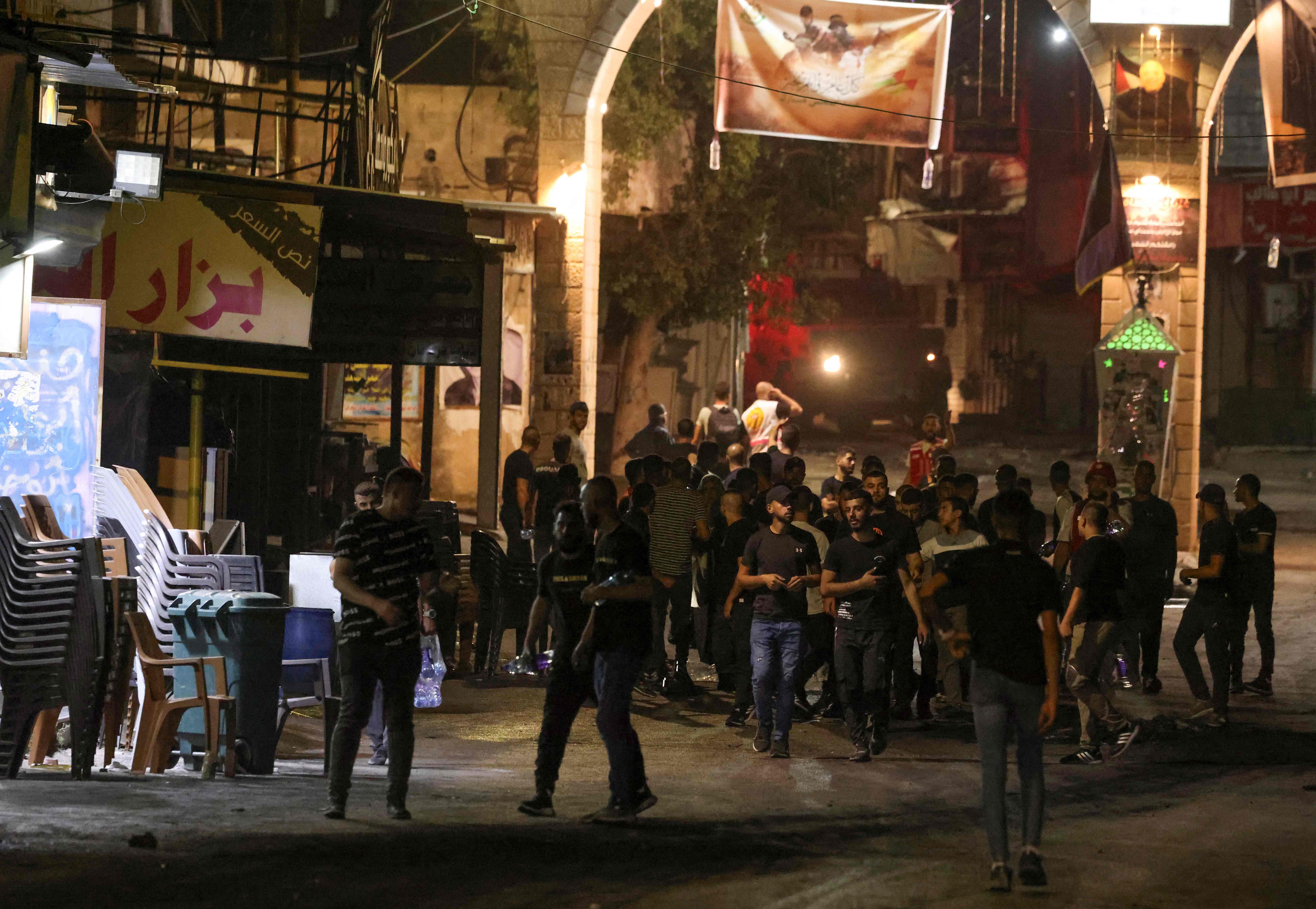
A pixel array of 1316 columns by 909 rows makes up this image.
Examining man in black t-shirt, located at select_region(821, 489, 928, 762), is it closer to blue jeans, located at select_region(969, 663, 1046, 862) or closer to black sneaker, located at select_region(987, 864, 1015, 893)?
blue jeans, located at select_region(969, 663, 1046, 862)

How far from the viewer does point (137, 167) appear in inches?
496

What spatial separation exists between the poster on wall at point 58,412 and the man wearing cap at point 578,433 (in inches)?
224

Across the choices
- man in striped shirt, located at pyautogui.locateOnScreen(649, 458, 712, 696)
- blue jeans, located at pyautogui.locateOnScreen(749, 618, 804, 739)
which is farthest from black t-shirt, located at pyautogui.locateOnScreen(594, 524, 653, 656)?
man in striped shirt, located at pyautogui.locateOnScreen(649, 458, 712, 696)

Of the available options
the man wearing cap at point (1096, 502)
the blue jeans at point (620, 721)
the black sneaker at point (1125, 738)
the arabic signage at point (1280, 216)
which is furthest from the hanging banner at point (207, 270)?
the arabic signage at point (1280, 216)

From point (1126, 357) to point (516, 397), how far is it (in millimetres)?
8621

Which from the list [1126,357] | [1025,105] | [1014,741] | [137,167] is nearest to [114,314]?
[137,167]

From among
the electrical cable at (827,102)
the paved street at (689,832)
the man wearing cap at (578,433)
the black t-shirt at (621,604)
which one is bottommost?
the paved street at (689,832)

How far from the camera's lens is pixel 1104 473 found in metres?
13.5

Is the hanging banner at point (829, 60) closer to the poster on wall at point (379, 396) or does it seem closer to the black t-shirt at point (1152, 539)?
the black t-shirt at point (1152, 539)

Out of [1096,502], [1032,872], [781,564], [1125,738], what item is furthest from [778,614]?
[1032,872]

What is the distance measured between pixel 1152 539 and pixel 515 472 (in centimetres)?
577

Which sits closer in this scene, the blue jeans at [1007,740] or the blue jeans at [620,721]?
the blue jeans at [1007,740]

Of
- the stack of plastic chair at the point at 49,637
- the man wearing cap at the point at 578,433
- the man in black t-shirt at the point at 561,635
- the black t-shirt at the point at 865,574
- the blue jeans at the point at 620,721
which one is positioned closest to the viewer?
the blue jeans at the point at 620,721

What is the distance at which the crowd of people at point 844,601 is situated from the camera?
7.15 m
